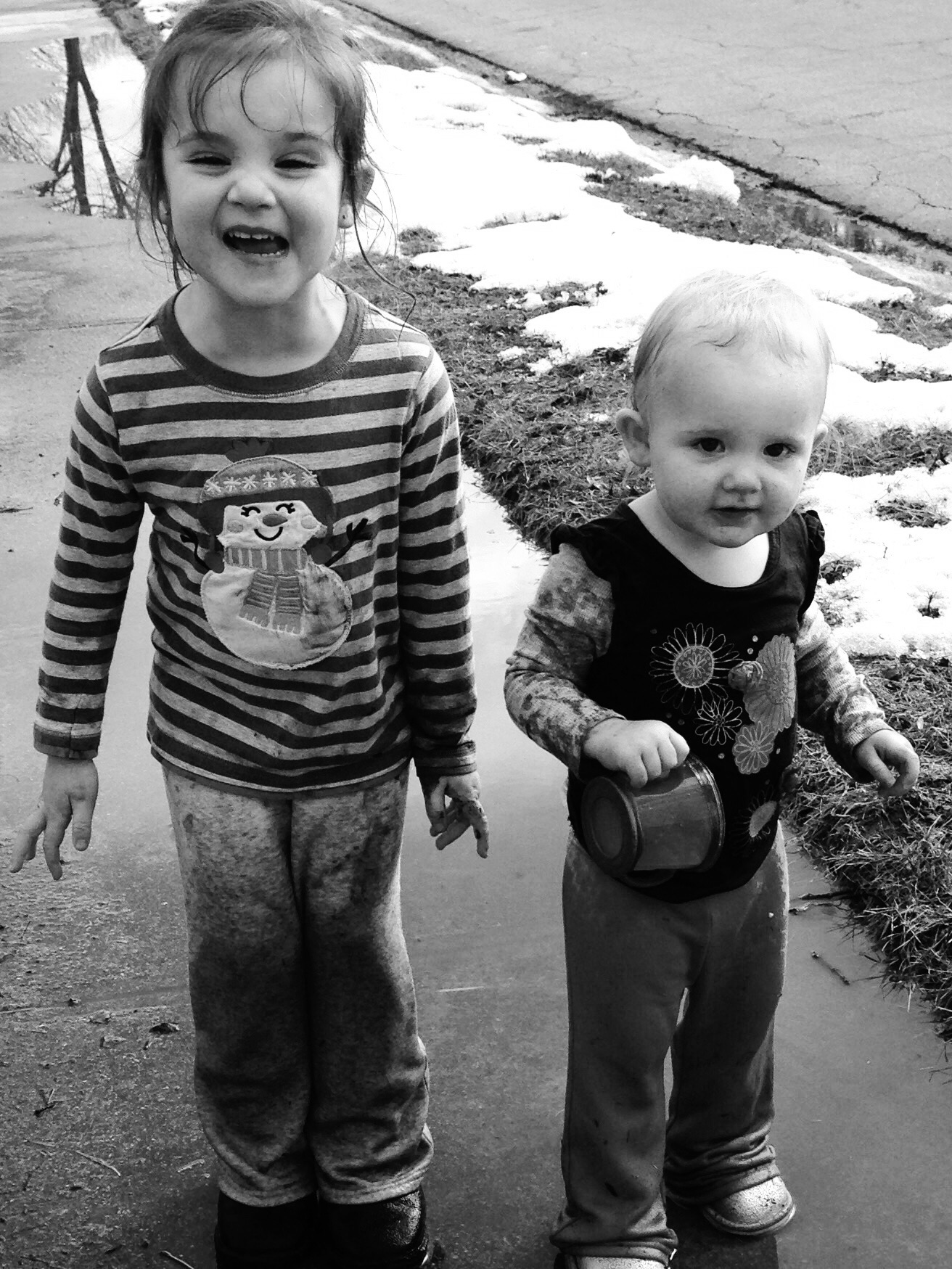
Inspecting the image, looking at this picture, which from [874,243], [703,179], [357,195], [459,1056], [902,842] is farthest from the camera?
[703,179]

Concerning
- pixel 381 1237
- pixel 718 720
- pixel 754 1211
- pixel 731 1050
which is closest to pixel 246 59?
pixel 718 720

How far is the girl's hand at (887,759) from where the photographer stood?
2037mm

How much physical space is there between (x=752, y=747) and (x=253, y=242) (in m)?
0.89

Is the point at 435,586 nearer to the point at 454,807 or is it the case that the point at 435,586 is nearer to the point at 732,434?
the point at 454,807

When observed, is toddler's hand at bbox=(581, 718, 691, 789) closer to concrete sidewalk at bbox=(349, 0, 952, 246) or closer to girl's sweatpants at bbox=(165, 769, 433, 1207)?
girl's sweatpants at bbox=(165, 769, 433, 1207)

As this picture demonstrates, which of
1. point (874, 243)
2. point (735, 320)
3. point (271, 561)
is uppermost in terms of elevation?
point (735, 320)

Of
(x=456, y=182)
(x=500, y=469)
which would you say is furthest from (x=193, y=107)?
(x=456, y=182)

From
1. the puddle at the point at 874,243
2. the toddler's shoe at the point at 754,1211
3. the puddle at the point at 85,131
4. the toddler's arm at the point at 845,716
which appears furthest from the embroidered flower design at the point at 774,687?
the puddle at the point at 85,131

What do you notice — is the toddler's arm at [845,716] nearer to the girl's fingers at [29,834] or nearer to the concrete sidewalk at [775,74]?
the girl's fingers at [29,834]

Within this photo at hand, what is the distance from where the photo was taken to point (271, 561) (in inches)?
75.1

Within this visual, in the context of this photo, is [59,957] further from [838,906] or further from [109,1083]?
[838,906]

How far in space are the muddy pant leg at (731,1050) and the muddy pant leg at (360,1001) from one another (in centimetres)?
39

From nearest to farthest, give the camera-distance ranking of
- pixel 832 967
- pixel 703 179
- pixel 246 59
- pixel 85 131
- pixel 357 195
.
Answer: pixel 246 59 < pixel 357 195 < pixel 832 967 < pixel 703 179 < pixel 85 131

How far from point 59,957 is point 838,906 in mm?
1436
